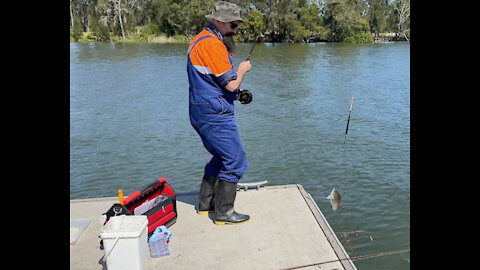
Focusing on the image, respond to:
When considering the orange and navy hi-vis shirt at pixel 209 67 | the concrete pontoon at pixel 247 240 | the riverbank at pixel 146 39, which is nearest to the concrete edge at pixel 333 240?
the concrete pontoon at pixel 247 240

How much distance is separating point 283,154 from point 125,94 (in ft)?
30.6

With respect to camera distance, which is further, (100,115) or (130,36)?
(130,36)

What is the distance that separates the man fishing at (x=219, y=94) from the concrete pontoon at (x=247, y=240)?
0.97 feet

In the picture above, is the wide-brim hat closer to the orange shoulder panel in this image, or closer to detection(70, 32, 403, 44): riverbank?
the orange shoulder panel

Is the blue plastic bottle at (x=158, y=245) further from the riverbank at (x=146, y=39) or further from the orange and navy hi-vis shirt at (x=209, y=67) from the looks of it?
the riverbank at (x=146, y=39)

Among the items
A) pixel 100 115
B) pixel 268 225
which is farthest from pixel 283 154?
pixel 100 115

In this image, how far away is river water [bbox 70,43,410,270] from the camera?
5699mm

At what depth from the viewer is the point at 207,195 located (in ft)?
13.1

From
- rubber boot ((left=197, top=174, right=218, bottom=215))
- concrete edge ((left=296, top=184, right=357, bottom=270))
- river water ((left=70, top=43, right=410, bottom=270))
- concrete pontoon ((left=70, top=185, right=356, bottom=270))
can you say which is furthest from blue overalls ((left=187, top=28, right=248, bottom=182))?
river water ((left=70, top=43, right=410, bottom=270))

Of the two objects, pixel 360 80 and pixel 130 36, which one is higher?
pixel 130 36

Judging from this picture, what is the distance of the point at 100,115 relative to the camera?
39.1 ft

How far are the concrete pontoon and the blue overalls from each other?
0.54m
